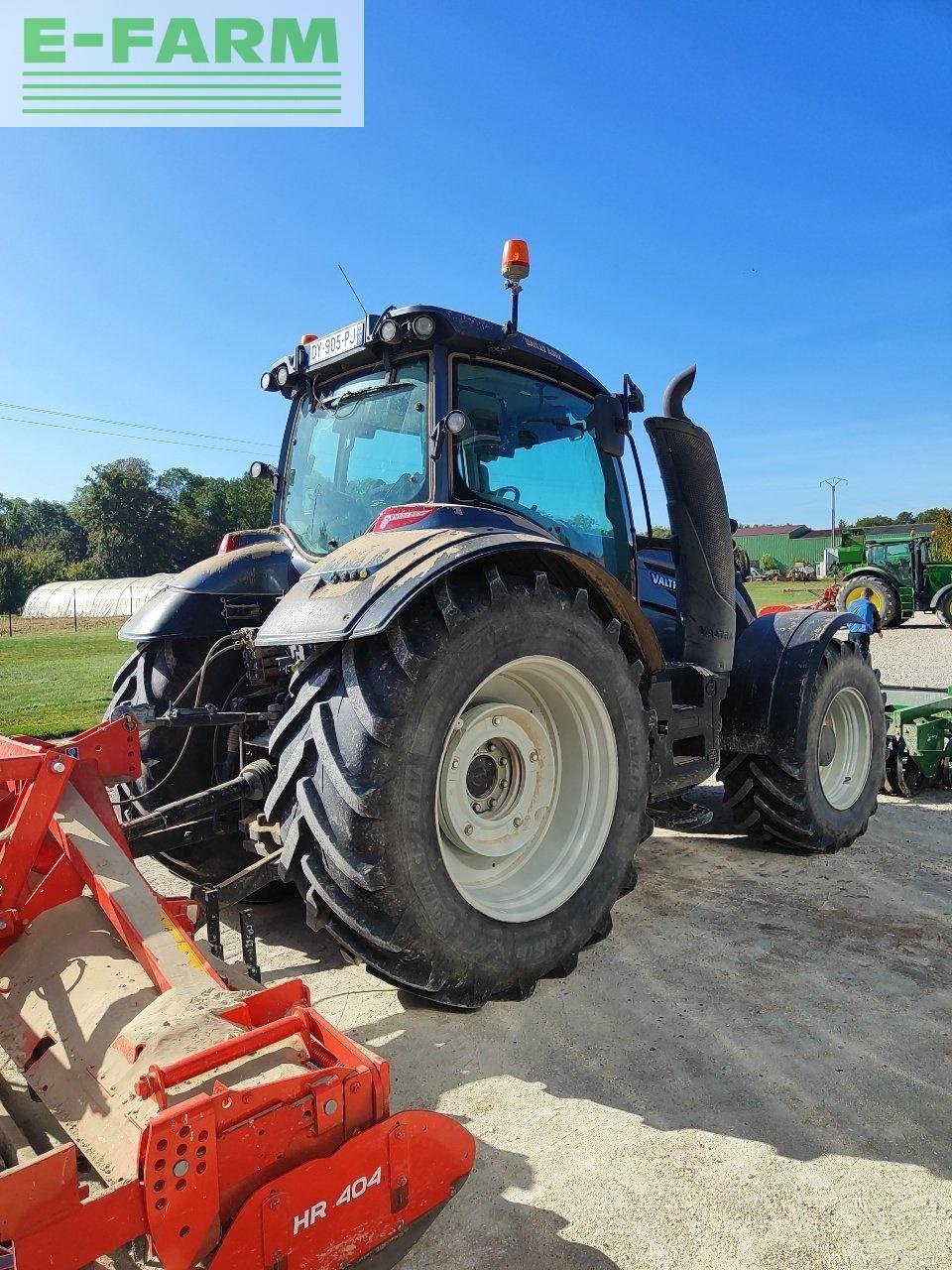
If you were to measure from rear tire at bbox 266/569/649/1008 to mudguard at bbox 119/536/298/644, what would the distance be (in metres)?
1.14

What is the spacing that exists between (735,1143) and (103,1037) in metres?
1.52

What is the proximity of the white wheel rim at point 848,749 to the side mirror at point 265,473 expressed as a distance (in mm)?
3259

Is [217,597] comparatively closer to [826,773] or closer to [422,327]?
[422,327]

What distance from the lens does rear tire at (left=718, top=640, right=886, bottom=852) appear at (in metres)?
4.30

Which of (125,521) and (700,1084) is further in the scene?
(125,521)

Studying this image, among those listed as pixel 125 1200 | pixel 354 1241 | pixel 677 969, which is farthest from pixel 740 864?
pixel 125 1200

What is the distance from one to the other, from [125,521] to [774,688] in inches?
2241

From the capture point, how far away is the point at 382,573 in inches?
93.8

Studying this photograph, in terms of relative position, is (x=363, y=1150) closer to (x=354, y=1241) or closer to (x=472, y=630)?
(x=354, y=1241)

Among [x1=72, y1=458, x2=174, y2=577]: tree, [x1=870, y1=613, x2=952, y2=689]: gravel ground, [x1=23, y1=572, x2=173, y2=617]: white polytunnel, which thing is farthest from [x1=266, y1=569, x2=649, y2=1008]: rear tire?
[x1=72, y1=458, x2=174, y2=577]: tree

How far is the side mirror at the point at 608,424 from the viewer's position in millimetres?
3713

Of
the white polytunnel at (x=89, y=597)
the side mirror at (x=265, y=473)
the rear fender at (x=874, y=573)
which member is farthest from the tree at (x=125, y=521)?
the side mirror at (x=265, y=473)

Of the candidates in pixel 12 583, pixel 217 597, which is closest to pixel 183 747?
pixel 217 597

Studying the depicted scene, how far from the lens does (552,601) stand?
2748 mm
